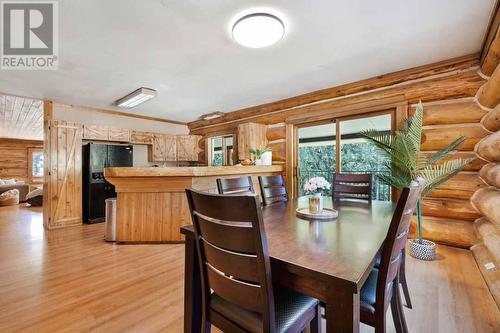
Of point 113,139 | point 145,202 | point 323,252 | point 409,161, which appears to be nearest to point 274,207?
point 323,252

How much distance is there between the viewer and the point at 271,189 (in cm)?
238

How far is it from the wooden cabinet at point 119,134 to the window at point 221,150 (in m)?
2.08

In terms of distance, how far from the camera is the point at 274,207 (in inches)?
78.2

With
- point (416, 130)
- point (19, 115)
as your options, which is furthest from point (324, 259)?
point (19, 115)

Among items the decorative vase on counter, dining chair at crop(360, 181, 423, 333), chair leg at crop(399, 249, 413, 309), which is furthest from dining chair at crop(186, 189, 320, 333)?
chair leg at crop(399, 249, 413, 309)

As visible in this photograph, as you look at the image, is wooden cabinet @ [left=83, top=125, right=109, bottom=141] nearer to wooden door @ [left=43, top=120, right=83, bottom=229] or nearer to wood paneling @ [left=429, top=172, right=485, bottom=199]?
wooden door @ [left=43, top=120, right=83, bottom=229]

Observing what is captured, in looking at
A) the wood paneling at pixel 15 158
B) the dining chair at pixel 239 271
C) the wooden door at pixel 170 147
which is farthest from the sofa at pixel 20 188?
the dining chair at pixel 239 271

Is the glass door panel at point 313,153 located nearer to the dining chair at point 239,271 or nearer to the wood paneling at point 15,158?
the dining chair at point 239,271

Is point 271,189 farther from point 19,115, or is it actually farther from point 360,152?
point 19,115

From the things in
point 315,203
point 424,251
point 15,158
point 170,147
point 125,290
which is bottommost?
point 125,290

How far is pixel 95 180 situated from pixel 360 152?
17.0 ft

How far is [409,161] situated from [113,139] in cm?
550

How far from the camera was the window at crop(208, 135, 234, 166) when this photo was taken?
5.89 m

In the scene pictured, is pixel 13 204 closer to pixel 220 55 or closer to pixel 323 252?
pixel 220 55
